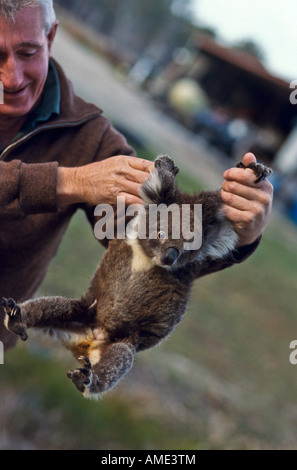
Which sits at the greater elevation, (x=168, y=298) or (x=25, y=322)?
(x=168, y=298)

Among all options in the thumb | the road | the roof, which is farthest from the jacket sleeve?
the roof

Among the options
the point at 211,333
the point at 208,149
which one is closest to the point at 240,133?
the point at 208,149

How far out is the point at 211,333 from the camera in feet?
29.7

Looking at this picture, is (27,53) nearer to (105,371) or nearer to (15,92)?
(15,92)

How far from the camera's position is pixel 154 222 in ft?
7.20

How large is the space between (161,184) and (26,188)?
26.2 inches

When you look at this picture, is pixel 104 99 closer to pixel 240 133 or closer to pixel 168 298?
pixel 240 133

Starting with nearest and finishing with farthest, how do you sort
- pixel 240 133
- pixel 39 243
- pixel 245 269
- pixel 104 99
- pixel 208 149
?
pixel 39 243
pixel 245 269
pixel 104 99
pixel 208 149
pixel 240 133

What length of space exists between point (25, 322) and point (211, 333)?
7.40 meters

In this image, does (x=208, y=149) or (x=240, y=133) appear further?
(x=240, y=133)

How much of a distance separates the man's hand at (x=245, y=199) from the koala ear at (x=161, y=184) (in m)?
0.24

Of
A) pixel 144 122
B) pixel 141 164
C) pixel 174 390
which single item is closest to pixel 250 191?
pixel 141 164

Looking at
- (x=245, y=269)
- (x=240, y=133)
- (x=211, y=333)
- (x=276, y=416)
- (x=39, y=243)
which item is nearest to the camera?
(x=39, y=243)

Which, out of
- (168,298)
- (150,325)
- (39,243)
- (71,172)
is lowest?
(39,243)
